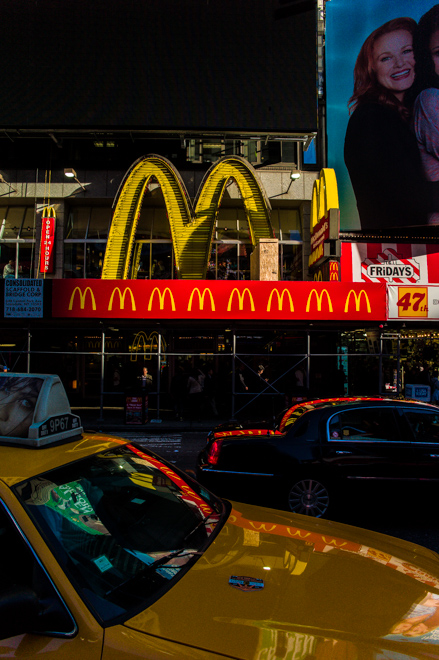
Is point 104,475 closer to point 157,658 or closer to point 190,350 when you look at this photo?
point 157,658

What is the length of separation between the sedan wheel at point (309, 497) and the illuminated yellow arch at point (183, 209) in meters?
10.7

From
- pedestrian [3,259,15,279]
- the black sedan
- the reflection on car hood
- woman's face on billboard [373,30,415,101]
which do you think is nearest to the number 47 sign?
the black sedan

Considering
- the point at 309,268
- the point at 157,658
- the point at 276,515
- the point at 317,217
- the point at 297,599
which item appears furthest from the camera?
the point at 309,268

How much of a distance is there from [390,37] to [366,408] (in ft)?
64.8

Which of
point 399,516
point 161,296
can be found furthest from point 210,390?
point 399,516

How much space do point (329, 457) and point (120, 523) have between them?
3.71 meters

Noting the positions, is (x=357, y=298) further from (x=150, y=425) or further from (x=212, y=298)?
(x=150, y=425)

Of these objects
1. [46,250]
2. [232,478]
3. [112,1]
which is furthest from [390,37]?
[232,478]

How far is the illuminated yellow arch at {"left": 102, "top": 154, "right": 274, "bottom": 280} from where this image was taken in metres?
15.5

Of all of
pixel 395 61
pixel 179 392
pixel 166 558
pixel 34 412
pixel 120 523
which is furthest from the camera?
pixel 395 61

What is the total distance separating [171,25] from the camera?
1923 centimetres

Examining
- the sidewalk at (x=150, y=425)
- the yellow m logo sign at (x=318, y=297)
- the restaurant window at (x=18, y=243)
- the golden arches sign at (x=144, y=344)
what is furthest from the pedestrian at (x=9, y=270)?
the yellow m logo sign at (x=318, y=297)

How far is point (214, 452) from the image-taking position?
19.1ft

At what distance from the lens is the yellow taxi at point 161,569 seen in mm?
1701
